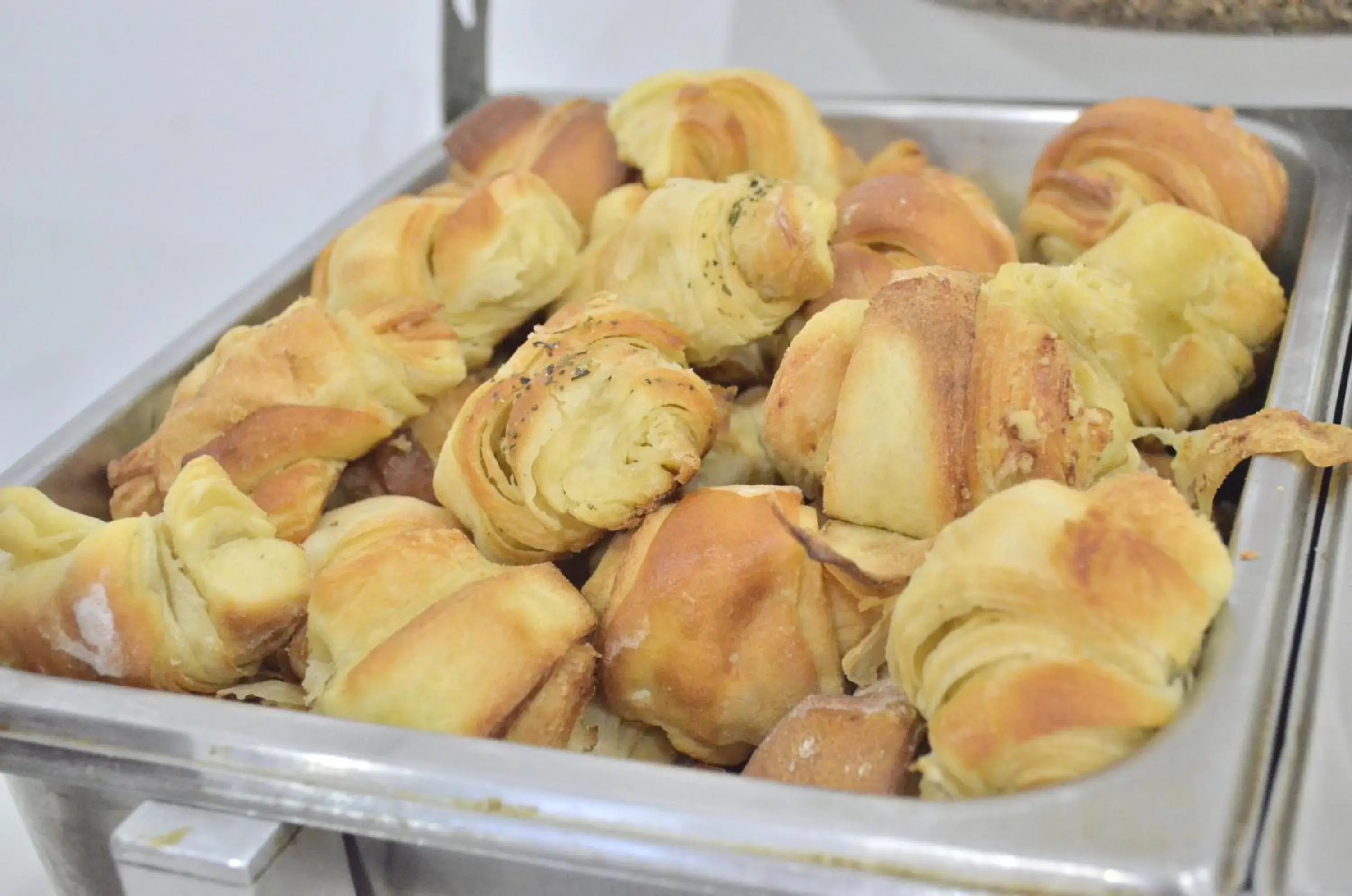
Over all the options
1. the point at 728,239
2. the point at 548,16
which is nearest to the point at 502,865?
the point at 728,239

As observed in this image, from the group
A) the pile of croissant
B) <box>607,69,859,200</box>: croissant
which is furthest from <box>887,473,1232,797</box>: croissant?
<box>607,69,859,200</box>: croissant

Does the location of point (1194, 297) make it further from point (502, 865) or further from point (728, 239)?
point (502, 865)

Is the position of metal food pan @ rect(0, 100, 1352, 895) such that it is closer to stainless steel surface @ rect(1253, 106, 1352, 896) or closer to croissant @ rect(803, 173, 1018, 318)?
stainless steel surface @ rect(1253, 106, 1352, 896)

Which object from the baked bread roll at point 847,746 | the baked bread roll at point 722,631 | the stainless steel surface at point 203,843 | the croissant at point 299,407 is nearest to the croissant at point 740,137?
the croissant at point 299,407

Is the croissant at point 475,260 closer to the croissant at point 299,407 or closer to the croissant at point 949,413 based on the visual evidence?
the croissant at point 299,407

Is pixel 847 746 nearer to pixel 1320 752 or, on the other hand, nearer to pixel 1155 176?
pixel 1320 752

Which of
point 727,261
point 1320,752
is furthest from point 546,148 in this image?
point 1320,752

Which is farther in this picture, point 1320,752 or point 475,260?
point 475,260

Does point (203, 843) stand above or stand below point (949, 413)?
below
